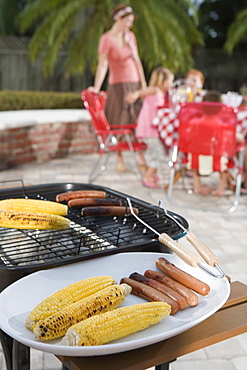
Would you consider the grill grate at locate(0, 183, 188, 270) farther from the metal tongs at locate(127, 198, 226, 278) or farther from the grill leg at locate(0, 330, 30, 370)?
the grill leg at locate(0, 330, 30, 370)

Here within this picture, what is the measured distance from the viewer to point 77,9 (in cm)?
1248

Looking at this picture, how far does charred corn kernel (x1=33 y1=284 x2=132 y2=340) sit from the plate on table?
0.10 feet

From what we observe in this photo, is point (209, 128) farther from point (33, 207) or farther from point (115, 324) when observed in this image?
point (115, 324)

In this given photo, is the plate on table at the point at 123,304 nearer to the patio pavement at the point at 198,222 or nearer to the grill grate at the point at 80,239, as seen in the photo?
the grill grate at the point at 80,239

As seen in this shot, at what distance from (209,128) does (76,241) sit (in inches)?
130

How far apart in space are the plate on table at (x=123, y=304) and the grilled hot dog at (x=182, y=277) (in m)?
0.03

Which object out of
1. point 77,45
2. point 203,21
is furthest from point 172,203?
point 203,21

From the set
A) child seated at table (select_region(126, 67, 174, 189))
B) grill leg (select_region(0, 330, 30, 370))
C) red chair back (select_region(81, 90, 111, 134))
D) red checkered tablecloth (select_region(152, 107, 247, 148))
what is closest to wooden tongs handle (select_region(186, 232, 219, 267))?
grill leg (select_region(0, 330, 30, 370))

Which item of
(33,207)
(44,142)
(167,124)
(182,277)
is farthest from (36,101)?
(182,277)

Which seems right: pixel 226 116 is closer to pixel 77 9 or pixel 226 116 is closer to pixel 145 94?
pixel 145 94

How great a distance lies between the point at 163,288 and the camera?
165cm

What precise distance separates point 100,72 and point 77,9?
624cm

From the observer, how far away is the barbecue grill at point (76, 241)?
175cm

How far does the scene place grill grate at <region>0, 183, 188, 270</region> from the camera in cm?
180
